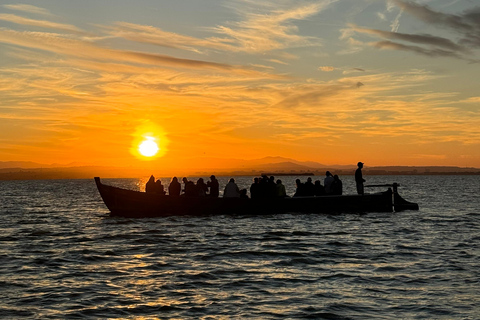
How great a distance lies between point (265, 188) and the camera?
3247 cm

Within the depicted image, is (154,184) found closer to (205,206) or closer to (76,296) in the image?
(205,206)

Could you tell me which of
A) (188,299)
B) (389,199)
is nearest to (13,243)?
(188,299)

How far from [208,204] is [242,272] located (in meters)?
16.1

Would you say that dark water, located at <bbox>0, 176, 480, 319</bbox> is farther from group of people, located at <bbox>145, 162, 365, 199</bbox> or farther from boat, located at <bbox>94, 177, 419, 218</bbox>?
group of people, located at <bbox>145, 162, 365, 199</bbox>

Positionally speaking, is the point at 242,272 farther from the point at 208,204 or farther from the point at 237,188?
the point at 237,188

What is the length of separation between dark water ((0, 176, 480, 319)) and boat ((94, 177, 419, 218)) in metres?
3.50

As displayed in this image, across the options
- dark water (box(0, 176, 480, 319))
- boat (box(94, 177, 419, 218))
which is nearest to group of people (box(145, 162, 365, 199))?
boat (box(94, 177, 419, 218))

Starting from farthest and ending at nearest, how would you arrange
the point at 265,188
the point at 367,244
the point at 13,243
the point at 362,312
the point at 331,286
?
the point at 265,188 → the point at 13,243 → the point at 367,244 → the point at 331,286 → the point at 362,312

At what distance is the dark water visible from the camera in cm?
1152

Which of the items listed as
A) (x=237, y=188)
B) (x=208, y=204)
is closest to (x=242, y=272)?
(x=208, y=204)

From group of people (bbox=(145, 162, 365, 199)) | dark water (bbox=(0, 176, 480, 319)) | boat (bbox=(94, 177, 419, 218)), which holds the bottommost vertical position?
dark water (bbox=(0, 176, 480, 319))

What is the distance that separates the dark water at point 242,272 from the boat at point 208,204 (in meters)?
3.50

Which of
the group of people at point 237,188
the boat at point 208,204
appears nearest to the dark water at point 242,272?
the boat at point 208,204

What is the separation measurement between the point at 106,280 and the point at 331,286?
5.78 meters
